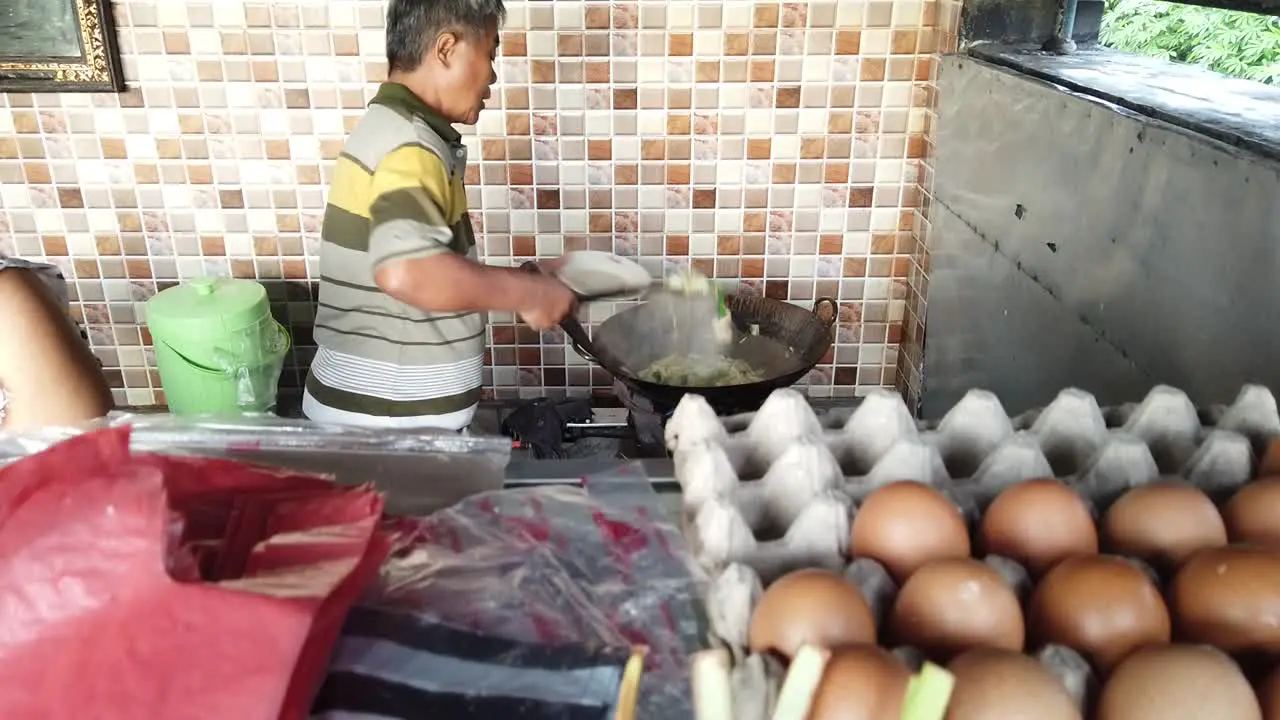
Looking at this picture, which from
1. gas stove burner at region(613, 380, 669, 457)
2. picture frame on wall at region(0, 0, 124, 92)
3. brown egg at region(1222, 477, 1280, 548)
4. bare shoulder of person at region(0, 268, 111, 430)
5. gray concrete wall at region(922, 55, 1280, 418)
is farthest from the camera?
picture frame on wall at region(0, 0, 124, 92)

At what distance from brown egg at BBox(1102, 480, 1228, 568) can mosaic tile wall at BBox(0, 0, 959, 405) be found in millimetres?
1578

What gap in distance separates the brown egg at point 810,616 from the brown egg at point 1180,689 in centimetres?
16

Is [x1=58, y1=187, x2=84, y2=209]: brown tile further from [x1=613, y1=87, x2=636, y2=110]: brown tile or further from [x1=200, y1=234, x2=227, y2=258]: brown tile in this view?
[x1=613, y1=87, x2=636, y2=110]: brown tile

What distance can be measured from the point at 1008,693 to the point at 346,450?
2.08ft

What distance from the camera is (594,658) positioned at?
2.12ft

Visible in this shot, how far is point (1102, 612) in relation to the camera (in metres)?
0.67

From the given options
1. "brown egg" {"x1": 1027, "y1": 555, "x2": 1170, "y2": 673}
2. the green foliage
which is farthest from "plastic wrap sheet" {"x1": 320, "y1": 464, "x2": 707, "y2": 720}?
the green foliage

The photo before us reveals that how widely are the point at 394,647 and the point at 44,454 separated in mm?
277

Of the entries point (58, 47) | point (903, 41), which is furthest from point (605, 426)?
point (58, 47)

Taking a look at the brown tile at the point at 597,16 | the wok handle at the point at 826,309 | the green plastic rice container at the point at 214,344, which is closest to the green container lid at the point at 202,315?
the green plastic rice container at the point at 214,344

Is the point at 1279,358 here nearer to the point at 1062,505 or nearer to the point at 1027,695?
the point at 1062,505

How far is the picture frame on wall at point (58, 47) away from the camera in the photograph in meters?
2.14

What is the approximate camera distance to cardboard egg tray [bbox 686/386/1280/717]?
0.75 meters

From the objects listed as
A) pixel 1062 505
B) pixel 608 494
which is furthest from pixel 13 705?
pixel 1062 505
